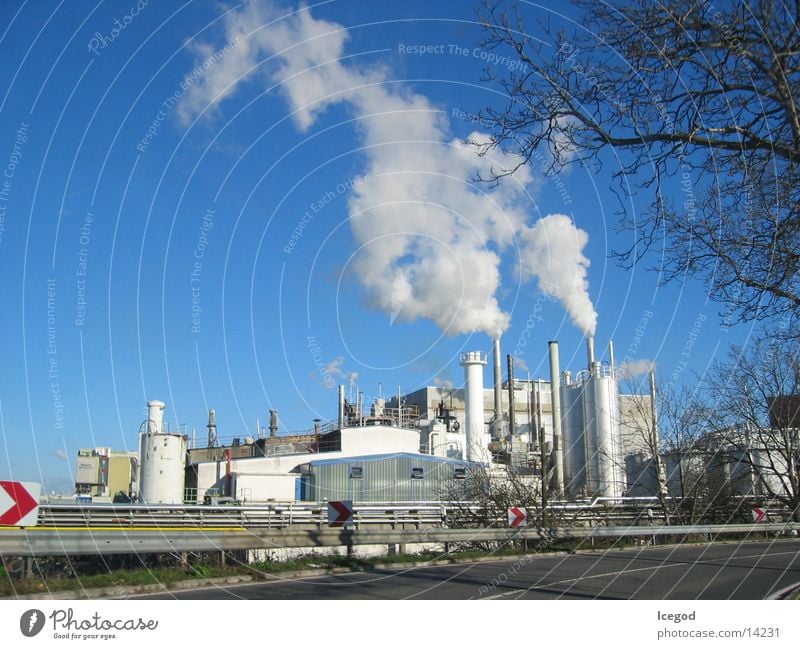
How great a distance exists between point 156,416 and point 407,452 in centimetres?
1853

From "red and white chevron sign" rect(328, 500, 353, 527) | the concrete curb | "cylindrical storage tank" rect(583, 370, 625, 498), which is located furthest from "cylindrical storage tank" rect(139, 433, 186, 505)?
"cylindrical storage tank" rect(583, 370, 625, 498)

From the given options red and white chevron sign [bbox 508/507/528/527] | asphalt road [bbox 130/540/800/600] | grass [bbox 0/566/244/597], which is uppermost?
red and white chevron sign [bbox 508/507/528/527]

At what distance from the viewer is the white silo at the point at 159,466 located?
32719 millimetres

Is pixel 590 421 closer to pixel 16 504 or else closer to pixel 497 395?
pixel 497 395

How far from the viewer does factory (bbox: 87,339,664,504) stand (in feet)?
110

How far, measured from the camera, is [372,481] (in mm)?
41469

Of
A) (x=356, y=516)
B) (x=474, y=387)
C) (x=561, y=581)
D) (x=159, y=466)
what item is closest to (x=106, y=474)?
(x=159, y=466)

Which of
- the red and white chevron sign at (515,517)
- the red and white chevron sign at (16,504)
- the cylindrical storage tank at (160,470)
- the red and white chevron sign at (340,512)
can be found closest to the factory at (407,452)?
the cylindrical storage tank at (160,470)

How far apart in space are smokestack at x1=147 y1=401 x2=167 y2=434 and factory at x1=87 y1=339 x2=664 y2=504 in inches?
2.7

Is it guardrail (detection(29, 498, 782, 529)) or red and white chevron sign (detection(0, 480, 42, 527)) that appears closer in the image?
red and white chevron sign (detection(0, 480, 42, 527))

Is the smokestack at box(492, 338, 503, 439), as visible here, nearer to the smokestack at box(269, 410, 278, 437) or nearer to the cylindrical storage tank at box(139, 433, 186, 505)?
the smokestack at box(269, 410, 278, 437)
